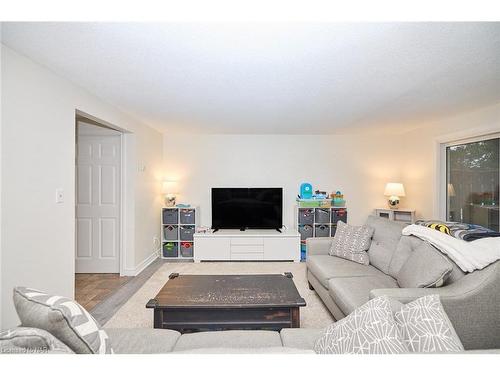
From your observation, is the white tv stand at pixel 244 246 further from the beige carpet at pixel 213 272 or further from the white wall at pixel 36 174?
the white wall at pixel 36 174

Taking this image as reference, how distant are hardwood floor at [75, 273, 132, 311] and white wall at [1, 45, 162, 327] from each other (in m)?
0.64

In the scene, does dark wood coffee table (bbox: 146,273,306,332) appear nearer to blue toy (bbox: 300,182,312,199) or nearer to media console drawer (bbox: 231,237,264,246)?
media console drawer (bbox: 231,237,264,246)

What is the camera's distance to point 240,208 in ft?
15.1

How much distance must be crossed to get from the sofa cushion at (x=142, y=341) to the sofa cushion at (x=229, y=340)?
0.19 ft

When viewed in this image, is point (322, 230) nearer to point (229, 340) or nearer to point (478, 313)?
point (478, 313)

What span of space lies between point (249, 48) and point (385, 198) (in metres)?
4.37

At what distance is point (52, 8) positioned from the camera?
47 cm

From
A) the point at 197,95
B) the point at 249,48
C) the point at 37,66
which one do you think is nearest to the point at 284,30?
the point at 249,48

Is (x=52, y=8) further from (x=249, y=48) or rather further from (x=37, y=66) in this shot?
(x=37, y=66)

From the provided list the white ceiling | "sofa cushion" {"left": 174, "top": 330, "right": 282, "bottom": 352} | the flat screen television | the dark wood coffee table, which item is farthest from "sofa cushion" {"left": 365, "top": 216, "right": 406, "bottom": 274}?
the flat screen television

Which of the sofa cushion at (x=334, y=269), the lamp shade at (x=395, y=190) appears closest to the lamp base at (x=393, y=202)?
the lamp shade at (x=395, y=190)

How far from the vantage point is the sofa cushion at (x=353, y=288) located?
73.7 inches

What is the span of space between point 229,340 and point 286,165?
3818 mm

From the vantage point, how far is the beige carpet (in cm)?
235
